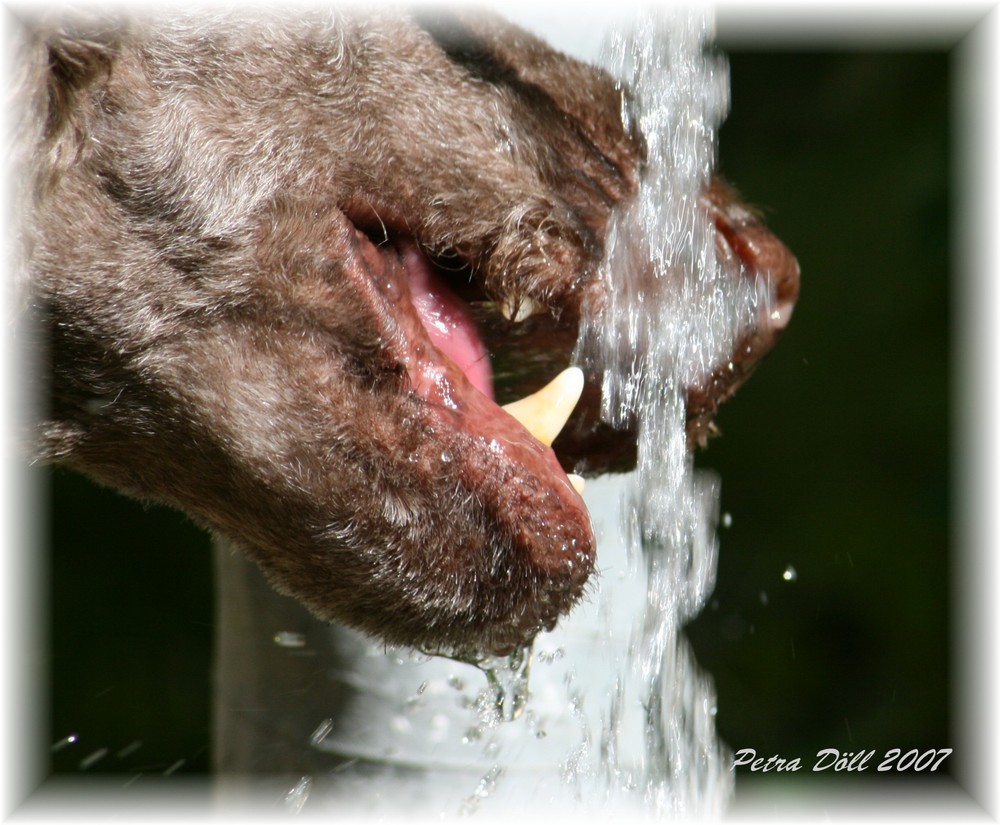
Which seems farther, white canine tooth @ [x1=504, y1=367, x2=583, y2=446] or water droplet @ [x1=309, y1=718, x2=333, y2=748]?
water droplet @ [x1=309, y1=718, x2=333, y2=748]

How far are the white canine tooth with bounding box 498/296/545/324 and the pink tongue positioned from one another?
3.0 inches

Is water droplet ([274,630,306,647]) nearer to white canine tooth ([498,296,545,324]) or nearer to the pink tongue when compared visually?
the pink tongue

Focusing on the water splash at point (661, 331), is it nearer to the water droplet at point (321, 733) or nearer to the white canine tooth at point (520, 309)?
the white canine tooth at point (520, 309)

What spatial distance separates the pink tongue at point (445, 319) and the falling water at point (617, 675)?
23cm

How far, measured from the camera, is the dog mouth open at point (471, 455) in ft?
5.12

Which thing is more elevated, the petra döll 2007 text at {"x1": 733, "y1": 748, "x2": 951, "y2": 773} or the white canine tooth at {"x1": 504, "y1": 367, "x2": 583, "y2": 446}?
the white canine tooth at {"x1": 504, "y1": 367, "x2": 583, "y2": 446}

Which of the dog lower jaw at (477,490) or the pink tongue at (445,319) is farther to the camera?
the pink tongue at (445,319)

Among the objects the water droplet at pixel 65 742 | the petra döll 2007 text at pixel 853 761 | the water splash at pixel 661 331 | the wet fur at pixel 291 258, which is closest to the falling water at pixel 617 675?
the water splash at pixel 661 331

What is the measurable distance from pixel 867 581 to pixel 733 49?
1.74m

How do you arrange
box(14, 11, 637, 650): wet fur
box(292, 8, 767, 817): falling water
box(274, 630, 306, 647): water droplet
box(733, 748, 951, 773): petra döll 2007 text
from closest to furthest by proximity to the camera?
box(14, 11, 637, 650): wet fur → box(292, 8, 767, 817): falling water → box(274, 630, 306, 647): water droplet → box(733, 748, 951, 773): petra döll 2007 text

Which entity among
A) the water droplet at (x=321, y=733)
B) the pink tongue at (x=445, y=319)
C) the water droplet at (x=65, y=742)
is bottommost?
the water droplet at (x=65, y=742)

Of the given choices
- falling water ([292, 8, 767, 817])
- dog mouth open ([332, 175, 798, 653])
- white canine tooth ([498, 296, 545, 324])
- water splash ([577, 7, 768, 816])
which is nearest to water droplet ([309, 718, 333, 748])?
falling water ([292, 8, 767, 817])

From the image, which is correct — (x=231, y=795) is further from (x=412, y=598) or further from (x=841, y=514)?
(x=841, y=514)

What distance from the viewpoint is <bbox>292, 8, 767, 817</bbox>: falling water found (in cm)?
189
